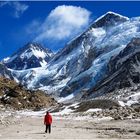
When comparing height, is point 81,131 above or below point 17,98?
below

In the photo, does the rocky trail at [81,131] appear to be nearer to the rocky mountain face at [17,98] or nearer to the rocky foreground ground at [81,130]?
the rocky foreground ground at [81,130]

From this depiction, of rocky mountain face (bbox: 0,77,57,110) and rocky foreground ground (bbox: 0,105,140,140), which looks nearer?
rocky foreground ground (bbox: 0,105,140,140)

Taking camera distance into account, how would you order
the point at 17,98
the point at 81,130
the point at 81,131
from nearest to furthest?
1. the point at 81,131
2. the point at 81,130
3. the point at 17,98

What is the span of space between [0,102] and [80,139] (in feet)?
383

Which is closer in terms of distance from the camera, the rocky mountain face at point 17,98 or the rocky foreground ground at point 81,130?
the rocky foreground ground at point 81,130

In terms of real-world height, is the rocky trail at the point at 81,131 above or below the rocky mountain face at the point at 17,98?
below

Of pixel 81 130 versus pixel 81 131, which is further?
pixel 81 130

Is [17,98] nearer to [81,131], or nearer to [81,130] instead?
[81,130]

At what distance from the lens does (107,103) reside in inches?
4080

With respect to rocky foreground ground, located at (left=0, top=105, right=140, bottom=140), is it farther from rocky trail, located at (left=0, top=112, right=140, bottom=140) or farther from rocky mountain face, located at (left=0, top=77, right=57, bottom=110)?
rocky mountain face, located at (left=0, top=77, right=57, bottom=110)

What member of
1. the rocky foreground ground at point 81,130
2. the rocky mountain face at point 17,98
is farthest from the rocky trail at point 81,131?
the rocky mountain face at point 17,98

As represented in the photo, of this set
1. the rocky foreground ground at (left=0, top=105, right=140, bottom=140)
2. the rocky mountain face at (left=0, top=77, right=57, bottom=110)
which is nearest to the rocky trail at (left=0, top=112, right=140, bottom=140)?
the rocky foreground ground at (left=0, top=105, right=140, bottom=140)

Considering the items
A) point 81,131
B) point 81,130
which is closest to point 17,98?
point 81,130

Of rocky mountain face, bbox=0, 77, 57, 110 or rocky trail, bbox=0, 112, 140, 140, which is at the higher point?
rocky mountain face, bbox=0, 77, 57, 110
